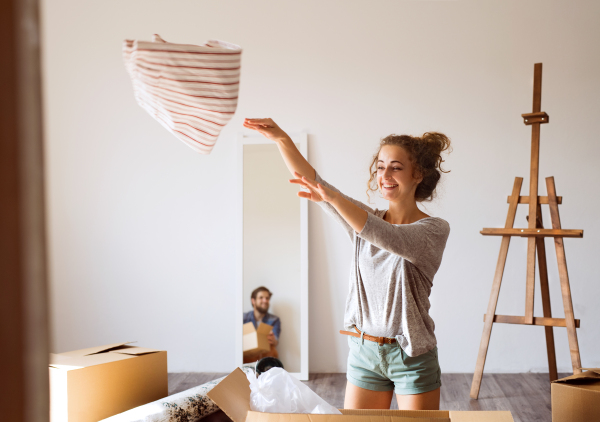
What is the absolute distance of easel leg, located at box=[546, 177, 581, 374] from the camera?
289cm

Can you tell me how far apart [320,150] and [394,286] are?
2365 mm

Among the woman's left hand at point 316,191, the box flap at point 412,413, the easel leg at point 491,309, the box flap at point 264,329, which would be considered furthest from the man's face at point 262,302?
the box flap at point 412,413

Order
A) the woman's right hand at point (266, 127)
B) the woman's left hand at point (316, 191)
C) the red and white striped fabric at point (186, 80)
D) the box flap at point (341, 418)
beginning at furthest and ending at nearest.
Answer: the woman's right hand at point (266, 127) < the woman's left hand at point (316, 191) < the box flap at point (341, 418) < the red and white striped fabric at point (186, 80)

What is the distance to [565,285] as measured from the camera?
299cm

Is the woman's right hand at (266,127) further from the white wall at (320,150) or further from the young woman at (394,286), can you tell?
the white wall at (320,150)

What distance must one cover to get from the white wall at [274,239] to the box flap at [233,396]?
8.59 feet

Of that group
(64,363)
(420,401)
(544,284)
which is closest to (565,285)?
(544,284)

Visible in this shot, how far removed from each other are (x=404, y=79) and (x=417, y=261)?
2.58m

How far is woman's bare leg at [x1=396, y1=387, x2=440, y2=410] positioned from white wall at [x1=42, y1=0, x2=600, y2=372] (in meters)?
2.25

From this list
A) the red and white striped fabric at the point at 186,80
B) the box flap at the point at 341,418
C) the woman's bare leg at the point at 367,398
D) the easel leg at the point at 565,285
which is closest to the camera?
the red and white striped fabric at the point at 186,80

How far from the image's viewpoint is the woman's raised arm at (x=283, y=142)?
1424mm

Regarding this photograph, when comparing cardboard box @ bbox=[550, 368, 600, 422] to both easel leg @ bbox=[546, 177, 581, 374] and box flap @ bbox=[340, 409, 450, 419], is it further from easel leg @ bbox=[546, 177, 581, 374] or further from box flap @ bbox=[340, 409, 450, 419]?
easel leg @ bbox=[546, 177, 581, 374]

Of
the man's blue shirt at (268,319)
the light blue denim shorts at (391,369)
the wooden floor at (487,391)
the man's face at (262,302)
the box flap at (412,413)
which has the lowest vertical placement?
the wooden floor at (487,391)

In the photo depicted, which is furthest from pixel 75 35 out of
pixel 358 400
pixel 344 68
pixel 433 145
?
pixel 358 400
